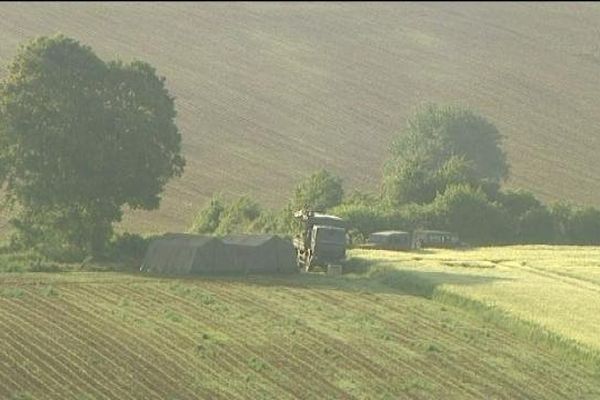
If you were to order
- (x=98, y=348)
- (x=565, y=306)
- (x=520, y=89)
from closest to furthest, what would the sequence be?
(x=98, y=348)
(x=565, y=306)
(x=520, y=89)

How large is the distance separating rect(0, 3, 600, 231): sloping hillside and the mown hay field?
102 ft

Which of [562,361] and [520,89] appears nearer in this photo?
[562,361]

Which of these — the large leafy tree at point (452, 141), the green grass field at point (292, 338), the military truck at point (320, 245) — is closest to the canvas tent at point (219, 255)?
the green grass field at point (292, 338)

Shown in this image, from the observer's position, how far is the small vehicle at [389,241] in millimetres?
74750

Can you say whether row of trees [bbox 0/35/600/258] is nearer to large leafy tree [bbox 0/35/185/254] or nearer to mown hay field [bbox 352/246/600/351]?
large leafy tree [bbox 0/35/185/254]

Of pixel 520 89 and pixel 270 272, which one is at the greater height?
pixel 520 89

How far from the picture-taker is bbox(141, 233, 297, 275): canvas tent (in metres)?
58.5

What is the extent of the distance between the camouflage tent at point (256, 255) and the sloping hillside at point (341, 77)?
1385 inches

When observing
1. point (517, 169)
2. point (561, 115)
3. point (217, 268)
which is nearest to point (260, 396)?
point (217, 268)

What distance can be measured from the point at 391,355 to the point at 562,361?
20.3ft

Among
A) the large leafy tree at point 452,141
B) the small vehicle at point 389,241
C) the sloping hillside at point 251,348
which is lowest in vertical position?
the sloping hillside at point 251,348

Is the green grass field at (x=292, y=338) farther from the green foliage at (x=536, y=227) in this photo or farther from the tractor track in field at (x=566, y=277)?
the green foliage at (x=536, y=227)

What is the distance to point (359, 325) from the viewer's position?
1753 inches

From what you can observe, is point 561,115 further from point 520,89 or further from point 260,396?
point 260,396
